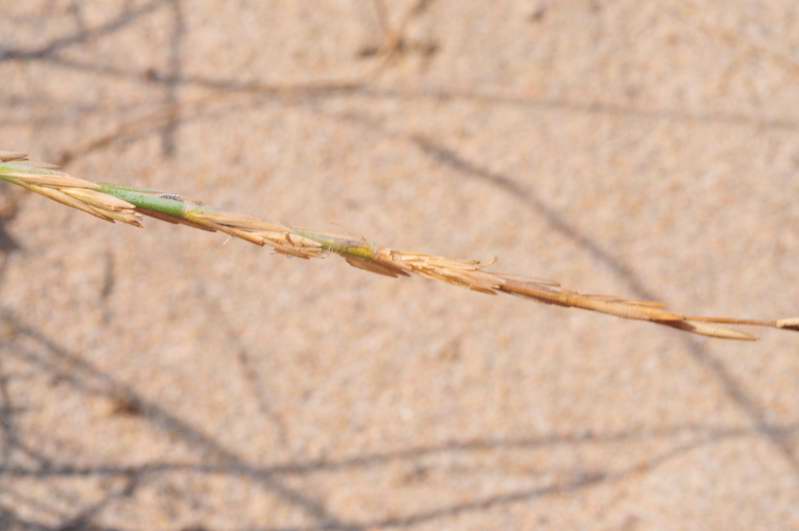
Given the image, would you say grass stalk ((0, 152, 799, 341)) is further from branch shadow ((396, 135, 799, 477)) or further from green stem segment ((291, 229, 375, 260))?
branch shadow ((396, 135, 799, 477))

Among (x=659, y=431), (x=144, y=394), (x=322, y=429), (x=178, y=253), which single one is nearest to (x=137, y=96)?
(x=178, y=253)

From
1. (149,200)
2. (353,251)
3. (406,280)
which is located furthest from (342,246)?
(406,280)

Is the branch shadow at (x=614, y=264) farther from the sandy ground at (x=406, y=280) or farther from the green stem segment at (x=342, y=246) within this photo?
the green stem segment at (x=342, y=246)

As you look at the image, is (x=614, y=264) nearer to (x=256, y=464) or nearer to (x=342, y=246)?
(x=256, y=464)

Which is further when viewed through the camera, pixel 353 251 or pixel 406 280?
pixel 406 280

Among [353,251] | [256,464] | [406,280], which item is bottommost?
[353,251]

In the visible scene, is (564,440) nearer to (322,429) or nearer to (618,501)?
(618,501)

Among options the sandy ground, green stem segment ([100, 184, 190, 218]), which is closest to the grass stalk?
green stem segment ([100, 184, 190, 218])

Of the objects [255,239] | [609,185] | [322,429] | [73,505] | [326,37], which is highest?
[326,37]
